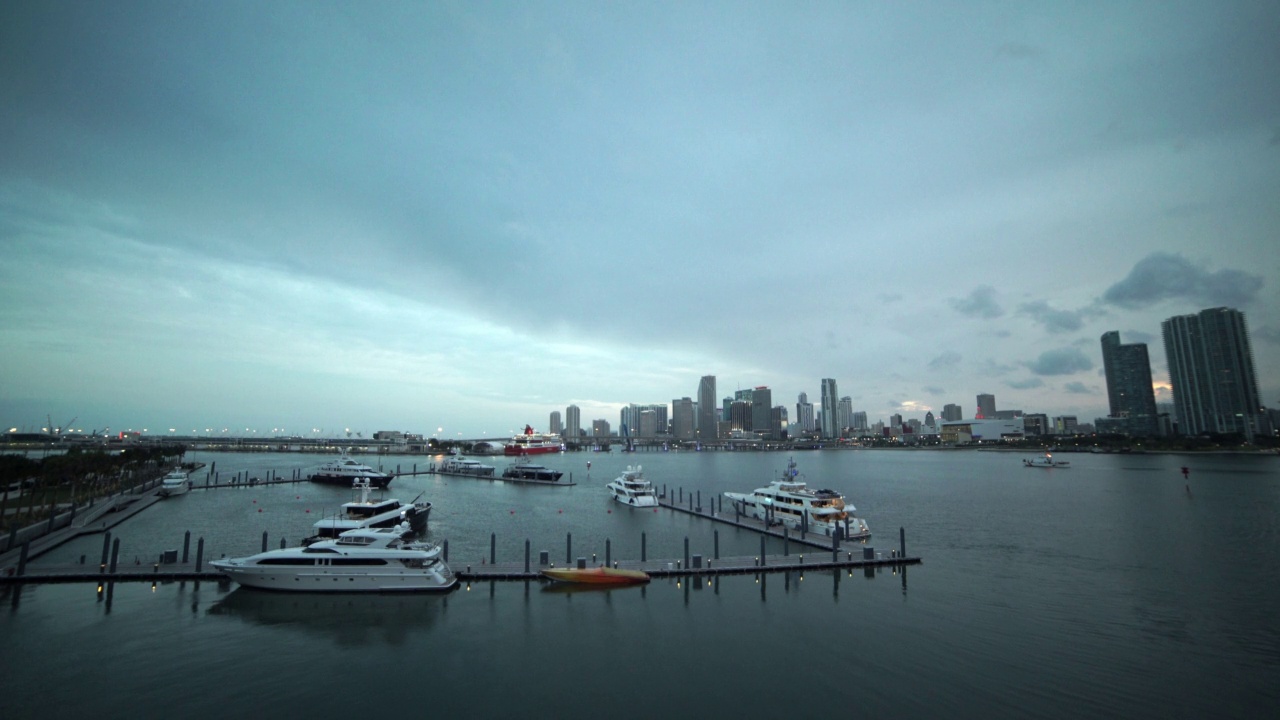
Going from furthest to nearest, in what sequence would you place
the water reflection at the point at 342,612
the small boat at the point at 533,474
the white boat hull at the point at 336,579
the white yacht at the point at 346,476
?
the small boat at the point at 533,474 < the white yacht at the point at 346,476 < the white boat hull at the point at 336,579 < the water reflection at the point at 342,612

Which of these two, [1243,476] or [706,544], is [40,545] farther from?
[1243,476]

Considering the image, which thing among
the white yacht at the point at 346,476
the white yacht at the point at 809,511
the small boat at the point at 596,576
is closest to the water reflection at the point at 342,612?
the small boat at the point at 596,576

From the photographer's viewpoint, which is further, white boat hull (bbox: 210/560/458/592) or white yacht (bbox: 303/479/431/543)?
white yacht (bbox: 303/479/431/543)

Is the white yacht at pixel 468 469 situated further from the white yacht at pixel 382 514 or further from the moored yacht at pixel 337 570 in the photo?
the moored yacht at pixel 337 570

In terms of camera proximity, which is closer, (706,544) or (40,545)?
(40,545)

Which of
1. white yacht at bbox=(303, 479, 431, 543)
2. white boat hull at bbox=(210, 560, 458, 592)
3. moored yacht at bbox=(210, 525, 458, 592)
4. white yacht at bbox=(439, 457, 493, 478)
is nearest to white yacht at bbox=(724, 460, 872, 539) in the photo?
white boat hull at bbox=(210, 560, 458, 592)

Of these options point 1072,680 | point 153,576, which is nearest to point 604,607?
point 1072,680

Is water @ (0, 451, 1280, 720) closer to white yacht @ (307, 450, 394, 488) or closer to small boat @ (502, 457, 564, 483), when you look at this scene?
white yacht @ (307, 450, 394, 488)
